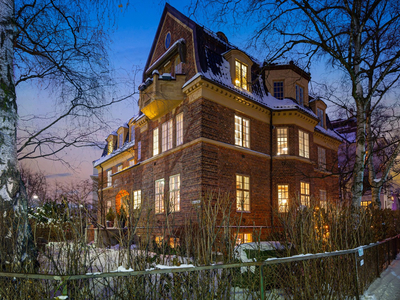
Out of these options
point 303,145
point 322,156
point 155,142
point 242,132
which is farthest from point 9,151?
point 322,156

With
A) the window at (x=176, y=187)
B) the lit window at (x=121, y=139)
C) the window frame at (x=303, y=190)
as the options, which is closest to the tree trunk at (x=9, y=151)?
the window at (x=176, y=187)

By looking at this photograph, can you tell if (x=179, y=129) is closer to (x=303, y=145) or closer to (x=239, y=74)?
(x=239, y=74)

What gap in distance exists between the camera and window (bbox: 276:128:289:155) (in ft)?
64.2

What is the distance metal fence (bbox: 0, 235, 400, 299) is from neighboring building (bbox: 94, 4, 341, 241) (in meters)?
7.59

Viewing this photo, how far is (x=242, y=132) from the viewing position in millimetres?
17594

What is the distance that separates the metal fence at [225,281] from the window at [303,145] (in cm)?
1194

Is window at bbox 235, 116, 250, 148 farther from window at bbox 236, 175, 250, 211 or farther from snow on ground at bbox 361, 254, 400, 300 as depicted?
snow on ground at bbox 361, 254, 400, 300

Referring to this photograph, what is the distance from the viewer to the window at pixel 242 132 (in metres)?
17.4

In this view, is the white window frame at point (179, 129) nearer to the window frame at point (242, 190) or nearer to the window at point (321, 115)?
the window frame at point (242, 190)

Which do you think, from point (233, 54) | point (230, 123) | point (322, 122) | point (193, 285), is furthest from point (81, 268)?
point (322, 122)

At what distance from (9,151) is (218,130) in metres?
11.5

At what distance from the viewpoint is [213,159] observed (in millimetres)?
15508

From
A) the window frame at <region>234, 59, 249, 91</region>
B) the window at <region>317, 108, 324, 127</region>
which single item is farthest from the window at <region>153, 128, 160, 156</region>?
the window at <region>317, 108, 324, 127</region>

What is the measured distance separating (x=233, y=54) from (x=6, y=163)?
14.6m
